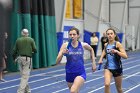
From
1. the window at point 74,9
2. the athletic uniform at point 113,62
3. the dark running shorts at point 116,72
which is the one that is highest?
the window at point 74,9

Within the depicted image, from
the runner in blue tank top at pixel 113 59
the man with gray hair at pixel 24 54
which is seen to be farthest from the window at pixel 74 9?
the runner in blue tank top at pixel 113 59

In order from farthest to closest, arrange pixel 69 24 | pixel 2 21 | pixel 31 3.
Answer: pixel 69 24
pixel 31 3
pixel 2 21

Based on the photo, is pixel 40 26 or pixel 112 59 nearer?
pixel 112 59

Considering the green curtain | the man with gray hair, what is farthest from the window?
the man with gray hair

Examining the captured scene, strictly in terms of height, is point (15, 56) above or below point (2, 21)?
below

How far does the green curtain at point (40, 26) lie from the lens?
17500mm

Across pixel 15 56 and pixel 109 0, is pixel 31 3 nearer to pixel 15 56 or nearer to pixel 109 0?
pixel 15 56

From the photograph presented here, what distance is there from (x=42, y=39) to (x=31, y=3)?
6.56 feet

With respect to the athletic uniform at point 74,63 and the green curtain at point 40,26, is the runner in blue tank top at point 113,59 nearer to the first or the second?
the athletic uniform at point 74,63

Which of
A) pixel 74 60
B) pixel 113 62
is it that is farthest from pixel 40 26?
pixel 74 60

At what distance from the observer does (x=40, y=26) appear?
62.6ft

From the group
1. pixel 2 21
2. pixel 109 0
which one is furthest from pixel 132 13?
pixel 2 21

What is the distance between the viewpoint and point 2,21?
11.6 feet

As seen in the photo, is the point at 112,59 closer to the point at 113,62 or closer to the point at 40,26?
the point at 113,62
